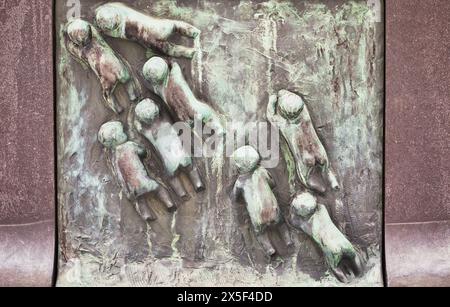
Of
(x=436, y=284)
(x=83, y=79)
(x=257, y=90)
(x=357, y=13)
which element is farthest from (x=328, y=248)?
(x=83, y=79)

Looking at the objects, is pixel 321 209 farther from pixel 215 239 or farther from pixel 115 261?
pixel 115 261

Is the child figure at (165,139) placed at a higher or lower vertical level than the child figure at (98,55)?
lower

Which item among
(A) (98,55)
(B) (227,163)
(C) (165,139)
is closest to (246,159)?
(B) (227,163)

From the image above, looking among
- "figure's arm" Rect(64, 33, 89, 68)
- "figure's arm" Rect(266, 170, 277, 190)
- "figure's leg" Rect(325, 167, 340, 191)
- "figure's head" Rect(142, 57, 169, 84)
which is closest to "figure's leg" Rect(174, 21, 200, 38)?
"figure's head" Rect(142, 57, 169, 84)

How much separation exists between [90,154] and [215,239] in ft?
1.79

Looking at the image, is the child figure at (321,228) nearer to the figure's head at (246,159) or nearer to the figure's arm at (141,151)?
the figure's head at (246,159)

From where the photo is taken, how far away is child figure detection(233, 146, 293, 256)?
346 cm

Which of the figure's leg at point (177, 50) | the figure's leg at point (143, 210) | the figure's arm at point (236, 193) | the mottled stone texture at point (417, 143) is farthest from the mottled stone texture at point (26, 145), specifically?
the mottled stone texture at point (417, 143)

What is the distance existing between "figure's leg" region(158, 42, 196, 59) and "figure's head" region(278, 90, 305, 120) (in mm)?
356

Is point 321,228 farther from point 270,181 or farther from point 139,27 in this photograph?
point 139,27

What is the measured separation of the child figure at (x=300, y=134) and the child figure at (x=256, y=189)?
4.8 inches

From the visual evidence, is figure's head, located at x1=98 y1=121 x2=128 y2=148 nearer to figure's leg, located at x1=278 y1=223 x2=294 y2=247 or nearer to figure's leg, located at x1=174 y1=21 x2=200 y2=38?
figure's leg, located at x1=174 y1=21 x2=200 y2=38

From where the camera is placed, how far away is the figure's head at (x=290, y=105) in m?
3.46

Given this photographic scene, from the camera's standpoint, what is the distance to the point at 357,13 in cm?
351
